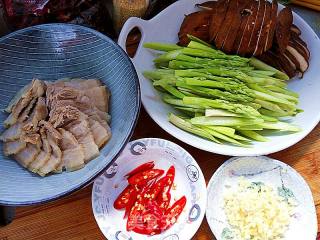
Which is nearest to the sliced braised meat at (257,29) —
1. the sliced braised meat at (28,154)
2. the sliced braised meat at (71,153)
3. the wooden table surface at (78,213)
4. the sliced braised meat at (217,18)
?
the sliced braised meat at (217,18)

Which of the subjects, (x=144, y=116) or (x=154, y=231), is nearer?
(x=154, y=231)

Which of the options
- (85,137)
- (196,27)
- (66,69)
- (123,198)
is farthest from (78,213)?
(196,27)

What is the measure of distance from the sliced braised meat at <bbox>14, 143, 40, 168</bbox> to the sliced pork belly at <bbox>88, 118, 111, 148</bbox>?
18 cm

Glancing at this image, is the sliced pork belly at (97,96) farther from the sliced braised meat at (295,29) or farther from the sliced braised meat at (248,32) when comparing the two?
the sliced braised meat at (295,29)

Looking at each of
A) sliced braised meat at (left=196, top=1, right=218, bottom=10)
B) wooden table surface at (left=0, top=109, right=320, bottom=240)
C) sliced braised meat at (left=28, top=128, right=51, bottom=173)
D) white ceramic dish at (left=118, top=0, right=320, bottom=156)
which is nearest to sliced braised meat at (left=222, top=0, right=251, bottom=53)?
sliced braised meat at (left=196, top=1, right=218, bottom=10)

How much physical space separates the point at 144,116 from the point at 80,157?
38 centimetres

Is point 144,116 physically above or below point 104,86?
below

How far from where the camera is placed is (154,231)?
1.39m

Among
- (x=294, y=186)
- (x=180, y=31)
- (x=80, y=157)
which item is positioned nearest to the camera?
(x=80, y=157)

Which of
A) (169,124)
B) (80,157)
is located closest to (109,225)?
(80,157)

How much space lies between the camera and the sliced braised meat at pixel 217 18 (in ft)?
5.41

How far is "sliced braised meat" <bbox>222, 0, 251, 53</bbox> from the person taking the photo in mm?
1629

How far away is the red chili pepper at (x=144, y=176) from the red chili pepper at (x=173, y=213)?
119 millimetres

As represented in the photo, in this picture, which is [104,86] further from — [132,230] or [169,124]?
[132,230]
